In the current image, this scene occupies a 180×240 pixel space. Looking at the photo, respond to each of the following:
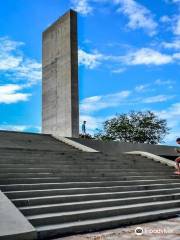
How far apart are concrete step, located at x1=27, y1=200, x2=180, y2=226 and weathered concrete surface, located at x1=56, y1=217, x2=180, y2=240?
1.77ft

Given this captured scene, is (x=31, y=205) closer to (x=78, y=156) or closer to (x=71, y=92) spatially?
(x=78, y=156)

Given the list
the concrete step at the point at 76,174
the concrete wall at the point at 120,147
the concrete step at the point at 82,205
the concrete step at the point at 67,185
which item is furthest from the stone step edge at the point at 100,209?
the concrete wall at the point at 120,147

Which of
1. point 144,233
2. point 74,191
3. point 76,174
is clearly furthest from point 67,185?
point 144,233

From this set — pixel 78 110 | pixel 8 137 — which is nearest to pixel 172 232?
pixel 8 137

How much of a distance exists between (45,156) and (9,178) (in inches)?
115

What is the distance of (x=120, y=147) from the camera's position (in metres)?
17.6

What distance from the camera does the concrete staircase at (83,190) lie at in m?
6.41

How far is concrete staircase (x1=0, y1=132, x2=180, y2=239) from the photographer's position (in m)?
6.41

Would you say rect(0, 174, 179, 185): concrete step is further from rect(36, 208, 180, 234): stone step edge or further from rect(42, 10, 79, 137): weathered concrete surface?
rect(42, 10, 79, 137): weathered concrete surface

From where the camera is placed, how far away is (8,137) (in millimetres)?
15055

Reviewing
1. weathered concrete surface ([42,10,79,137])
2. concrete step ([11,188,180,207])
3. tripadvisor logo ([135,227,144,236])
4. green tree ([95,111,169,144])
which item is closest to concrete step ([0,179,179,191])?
concrete step ([11,188,180,207])

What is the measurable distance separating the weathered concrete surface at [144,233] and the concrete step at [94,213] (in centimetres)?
54


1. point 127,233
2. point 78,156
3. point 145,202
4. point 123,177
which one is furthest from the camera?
point 78,156

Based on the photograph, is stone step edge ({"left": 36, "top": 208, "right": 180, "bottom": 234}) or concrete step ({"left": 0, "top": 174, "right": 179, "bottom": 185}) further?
concrete step ({"left": 0, "top": 174, "right": 179, "bottom": 185})
